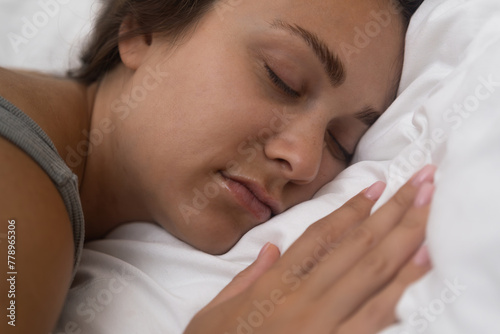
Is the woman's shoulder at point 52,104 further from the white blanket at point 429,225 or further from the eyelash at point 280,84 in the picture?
the eyelash at point 280,84

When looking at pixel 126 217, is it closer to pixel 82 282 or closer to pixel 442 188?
pixel 82 282

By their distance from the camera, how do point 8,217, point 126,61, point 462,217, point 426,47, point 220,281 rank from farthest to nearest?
point 126,61 < point 426,47 < point 220,281 < point 8,217 < point 462,217

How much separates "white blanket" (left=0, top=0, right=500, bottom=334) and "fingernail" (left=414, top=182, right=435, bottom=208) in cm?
2

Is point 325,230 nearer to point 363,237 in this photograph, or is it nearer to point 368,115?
point 363,237

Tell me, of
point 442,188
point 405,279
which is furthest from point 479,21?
point 405,279

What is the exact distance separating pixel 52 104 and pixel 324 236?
624mm

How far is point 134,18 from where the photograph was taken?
3.70 ft

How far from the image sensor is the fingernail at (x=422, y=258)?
1.91 ft

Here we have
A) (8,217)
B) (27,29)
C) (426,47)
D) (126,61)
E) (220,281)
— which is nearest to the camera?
(8,217)

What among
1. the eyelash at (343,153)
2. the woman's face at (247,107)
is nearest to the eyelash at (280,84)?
the woman's face at (247,107)

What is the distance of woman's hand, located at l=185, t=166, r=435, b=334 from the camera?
588mm

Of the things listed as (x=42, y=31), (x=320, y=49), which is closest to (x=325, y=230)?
(x=320, y=49)

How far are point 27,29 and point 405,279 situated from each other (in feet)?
4.50

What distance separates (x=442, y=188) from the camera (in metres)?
0.59
